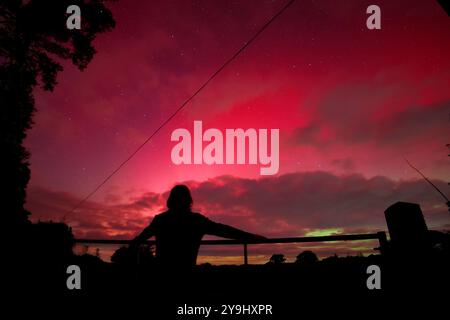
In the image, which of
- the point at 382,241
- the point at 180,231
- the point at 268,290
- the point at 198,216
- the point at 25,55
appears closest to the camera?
the point at 180,231

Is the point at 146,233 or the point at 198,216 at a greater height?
the point at 198,216

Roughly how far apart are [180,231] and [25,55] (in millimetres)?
14787

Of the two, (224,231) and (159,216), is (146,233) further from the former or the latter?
(224,231)

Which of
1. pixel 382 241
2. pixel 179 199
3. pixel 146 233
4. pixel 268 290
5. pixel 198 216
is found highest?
pixel 179 199

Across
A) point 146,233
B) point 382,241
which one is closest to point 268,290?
point 382,241

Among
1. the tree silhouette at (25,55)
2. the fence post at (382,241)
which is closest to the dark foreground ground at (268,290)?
the fence post at (382,241)

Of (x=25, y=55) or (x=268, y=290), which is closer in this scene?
(x=268, y=290)

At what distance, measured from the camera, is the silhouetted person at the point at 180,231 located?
2764 mm

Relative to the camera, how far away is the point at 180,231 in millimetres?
2777

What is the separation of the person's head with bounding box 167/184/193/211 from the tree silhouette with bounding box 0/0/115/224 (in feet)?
38.8

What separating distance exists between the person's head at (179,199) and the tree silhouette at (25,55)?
11834 millimetres
